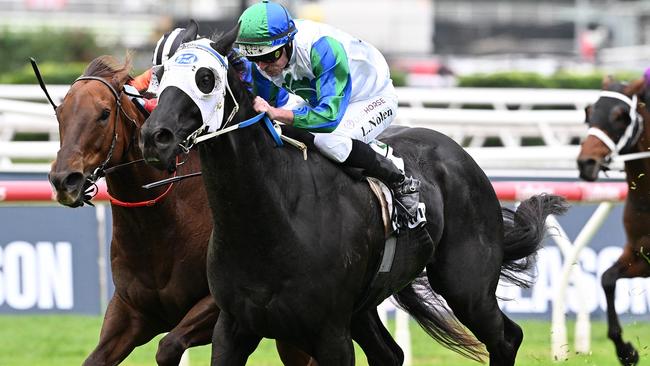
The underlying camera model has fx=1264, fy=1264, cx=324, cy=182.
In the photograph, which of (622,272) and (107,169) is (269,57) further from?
(622,272)

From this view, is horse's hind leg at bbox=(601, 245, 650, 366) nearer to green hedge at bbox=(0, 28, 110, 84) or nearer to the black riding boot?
the black riding boot

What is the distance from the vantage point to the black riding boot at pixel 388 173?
4.53 m

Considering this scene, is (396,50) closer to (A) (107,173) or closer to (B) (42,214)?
(B) (42,214)

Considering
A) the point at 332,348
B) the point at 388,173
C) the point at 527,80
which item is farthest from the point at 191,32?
the point at 527,80

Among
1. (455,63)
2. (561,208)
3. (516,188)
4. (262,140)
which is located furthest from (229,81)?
(455,63)

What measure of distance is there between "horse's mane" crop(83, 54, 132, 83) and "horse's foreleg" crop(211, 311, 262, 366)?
109cm

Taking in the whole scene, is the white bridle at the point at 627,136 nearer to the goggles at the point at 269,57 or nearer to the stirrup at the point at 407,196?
the stirrup at the point at 407,196

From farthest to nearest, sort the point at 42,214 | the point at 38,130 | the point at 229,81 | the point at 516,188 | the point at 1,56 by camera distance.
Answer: the point at 1,56 < the point at 38,130 < the point at 42,214 < the point at 516,188 < the point at 229,81

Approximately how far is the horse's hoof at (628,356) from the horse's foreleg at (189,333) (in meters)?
2.43

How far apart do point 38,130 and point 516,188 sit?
483 centimetres

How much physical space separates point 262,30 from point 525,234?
2.06 meters

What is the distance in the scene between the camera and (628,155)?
6.90 m

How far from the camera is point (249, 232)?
13.7 feet

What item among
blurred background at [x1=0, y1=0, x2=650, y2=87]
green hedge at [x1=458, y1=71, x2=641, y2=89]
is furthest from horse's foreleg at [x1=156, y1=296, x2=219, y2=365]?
blurred background at [x1=0, y1=0, x2=650, y2=87]
